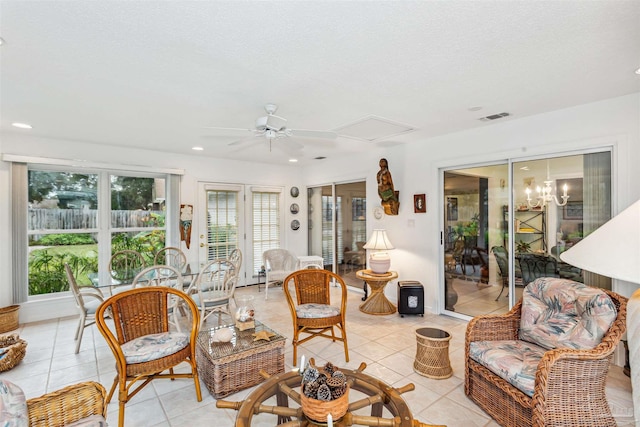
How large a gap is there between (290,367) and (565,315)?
2248 millimetres

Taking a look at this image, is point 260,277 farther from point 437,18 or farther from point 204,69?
point 437,18

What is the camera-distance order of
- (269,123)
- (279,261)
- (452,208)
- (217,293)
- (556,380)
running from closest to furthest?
(556,380) → (269,123) → (217,293) → (452,208) → (279,261)

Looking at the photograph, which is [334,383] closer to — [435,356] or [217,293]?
[435,356]

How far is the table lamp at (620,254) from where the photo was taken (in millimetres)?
980

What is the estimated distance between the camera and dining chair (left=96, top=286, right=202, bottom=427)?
2.07 metres

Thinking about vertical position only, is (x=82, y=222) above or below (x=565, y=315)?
above

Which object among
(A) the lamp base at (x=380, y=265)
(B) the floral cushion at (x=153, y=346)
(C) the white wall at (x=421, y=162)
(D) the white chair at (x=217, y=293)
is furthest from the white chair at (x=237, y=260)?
(A) the lamp base at (x=380, y=265)

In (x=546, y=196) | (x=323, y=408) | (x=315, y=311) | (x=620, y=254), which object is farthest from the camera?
(x=546, y=196)

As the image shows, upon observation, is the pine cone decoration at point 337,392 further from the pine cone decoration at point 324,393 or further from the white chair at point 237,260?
the white chair at point 237,260

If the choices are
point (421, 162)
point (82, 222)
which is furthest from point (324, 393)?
point (82, 222)

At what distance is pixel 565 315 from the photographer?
2.17m

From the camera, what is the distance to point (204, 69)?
7.41 ft

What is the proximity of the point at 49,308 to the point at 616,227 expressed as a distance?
5964mm

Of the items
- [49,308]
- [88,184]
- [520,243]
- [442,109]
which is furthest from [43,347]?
[520,243]
